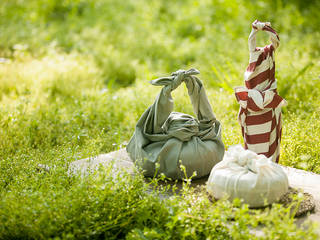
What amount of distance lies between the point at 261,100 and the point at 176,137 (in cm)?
74

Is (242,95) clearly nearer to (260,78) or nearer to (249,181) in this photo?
(260,78)

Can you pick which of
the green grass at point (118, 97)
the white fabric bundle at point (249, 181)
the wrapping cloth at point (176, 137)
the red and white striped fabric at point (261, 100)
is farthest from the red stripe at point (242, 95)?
the green grass at point (118, 97)

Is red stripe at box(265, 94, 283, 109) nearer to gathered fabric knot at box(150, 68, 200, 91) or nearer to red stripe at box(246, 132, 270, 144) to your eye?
red stripe at box(246, 132, 270, 144)

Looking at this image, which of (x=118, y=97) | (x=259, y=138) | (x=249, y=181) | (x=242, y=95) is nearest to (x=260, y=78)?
(x=242, y=95)

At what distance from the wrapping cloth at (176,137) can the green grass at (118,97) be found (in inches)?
12.8

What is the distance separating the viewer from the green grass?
240cm

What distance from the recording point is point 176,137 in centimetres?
306

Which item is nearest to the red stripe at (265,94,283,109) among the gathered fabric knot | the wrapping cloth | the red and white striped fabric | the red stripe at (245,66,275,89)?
the red and white striped fabric

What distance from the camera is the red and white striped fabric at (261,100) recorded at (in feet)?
9.63

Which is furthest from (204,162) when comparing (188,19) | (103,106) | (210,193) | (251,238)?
(188,19)

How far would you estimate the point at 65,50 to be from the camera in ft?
25.5

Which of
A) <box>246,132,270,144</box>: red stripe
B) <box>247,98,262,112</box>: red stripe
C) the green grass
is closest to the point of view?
the green grass

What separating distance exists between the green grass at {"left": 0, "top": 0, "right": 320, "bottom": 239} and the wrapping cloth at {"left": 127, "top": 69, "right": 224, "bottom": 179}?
1.07 ft

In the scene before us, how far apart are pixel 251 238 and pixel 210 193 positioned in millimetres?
507
